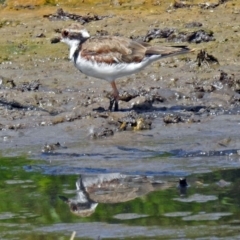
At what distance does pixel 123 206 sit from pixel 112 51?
4478mm

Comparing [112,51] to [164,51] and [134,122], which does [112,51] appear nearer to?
[164,51]

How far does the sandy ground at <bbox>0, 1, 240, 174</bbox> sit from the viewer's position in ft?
30.9

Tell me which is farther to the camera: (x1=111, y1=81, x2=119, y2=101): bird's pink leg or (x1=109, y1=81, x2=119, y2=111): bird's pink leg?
(x1=111, y1=81, x2=119, y2=101): bird's pink leg

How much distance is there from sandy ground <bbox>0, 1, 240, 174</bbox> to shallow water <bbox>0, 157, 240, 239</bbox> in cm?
51

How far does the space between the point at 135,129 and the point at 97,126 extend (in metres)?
0.42

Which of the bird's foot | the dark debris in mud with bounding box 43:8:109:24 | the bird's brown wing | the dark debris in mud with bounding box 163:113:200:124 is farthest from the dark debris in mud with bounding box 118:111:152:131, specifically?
the dark debris in mud with bounding box 43:8:109:24

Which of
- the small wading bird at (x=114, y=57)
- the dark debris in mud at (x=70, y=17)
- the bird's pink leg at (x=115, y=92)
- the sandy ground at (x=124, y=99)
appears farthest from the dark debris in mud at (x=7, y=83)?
the dark debris in mud at (x=70, y=17)

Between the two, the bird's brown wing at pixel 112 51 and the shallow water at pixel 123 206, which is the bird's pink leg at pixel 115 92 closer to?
the bird's brown wing at pixel 112 51

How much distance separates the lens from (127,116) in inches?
422

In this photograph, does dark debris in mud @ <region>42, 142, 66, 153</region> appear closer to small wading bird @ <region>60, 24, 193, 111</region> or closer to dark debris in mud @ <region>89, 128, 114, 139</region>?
dark debris in mud @ <region>89, 128, 114, 139</region>

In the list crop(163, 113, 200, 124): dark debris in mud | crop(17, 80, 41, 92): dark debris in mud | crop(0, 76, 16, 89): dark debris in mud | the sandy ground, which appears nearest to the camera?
the sandy ground

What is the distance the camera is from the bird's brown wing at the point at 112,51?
11.4 m

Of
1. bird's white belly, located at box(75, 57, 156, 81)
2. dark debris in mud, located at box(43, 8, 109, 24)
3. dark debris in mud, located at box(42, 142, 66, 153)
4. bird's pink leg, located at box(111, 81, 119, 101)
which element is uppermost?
dark debris in mud, located at box(43, 8, 109, 24)

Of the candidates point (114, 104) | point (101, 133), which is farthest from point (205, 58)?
point (101, 133)
